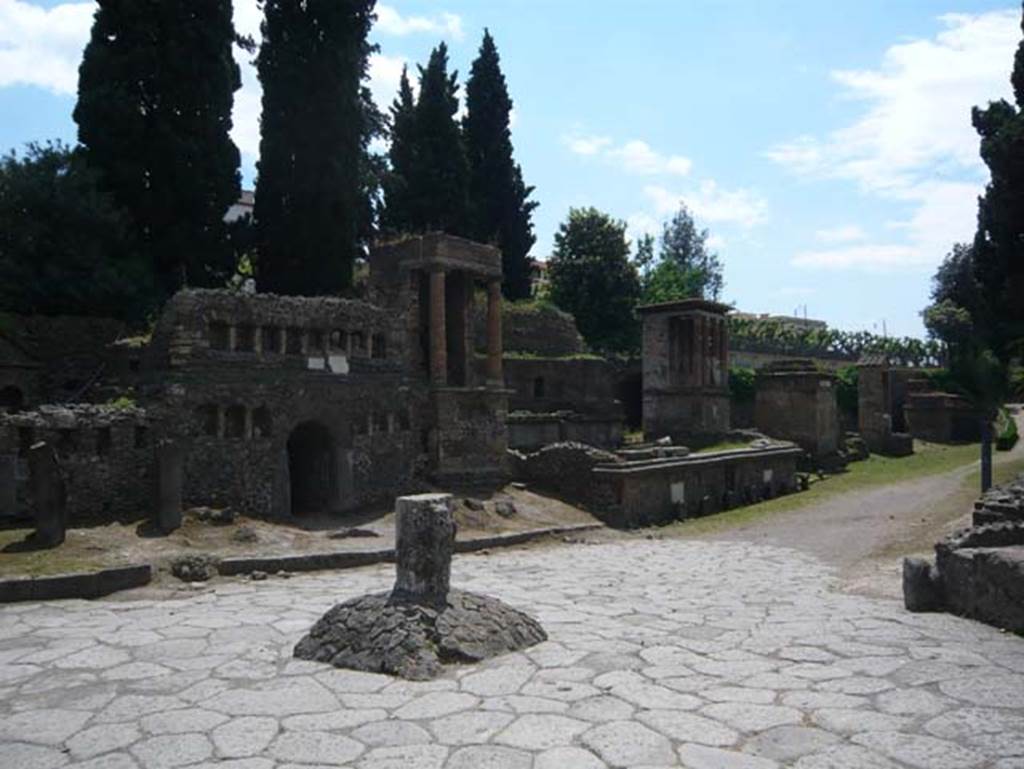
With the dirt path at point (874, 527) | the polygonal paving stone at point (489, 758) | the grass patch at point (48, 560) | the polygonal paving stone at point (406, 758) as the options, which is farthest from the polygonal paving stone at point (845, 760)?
the grass patch at point (48, 560)

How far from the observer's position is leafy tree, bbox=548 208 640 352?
3944 cm

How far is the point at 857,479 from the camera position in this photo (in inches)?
987

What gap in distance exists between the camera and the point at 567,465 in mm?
19906

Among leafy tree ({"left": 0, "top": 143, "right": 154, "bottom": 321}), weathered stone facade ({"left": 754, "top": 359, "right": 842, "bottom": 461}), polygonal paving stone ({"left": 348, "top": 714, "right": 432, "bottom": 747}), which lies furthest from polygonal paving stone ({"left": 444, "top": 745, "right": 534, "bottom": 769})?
weathered stone facade ({"left": 754, "top": 359, "right": 842, "bottom": 461})

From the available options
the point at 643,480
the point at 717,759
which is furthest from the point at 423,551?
the point at 643,480

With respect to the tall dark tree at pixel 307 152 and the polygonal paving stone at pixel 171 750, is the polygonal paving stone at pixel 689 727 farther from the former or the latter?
the tall dark tree at pixel 307 152

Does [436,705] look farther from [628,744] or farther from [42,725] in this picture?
[42,725]

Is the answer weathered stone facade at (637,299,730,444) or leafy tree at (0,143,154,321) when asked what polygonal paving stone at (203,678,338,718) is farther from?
weathered stone facade at (637,299,730,444)

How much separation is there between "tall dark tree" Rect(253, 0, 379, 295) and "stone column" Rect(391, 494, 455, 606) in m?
18.9

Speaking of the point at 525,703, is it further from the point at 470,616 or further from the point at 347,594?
the point at 347,594

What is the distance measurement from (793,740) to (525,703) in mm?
1767

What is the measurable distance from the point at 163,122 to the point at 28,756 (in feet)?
70.8

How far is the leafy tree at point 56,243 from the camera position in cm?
2012

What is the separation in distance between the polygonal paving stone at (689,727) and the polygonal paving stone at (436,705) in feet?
3.99
